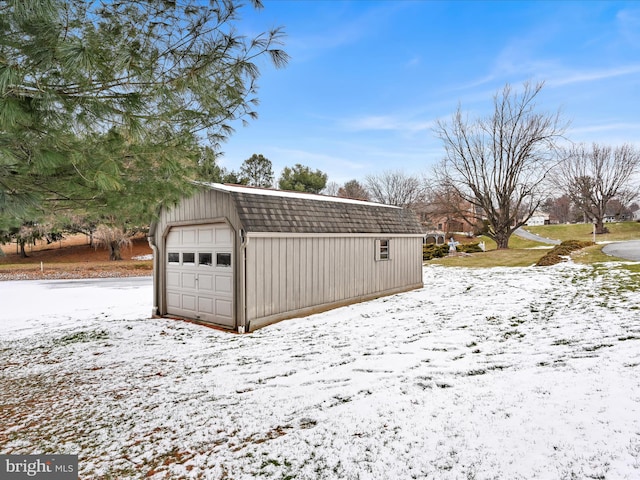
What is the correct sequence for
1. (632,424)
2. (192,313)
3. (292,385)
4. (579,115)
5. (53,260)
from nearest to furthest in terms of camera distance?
1. (632,424)
2. (292,385)
3. (192,313)
4. (579,115)
5. (53,260)

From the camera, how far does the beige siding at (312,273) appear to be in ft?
23.9

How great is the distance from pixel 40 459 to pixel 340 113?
18057 millimetres

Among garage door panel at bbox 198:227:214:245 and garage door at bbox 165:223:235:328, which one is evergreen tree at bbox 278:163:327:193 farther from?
garage door panel at bbox 198:227:214:245

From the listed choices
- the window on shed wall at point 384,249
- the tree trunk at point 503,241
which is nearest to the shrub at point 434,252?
the tree trunk at point 503,241

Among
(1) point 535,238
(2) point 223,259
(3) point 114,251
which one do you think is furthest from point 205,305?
(1) point 535,238

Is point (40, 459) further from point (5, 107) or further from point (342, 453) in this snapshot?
point (5, 107)

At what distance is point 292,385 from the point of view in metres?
3.96

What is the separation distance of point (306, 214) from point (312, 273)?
56.6 inches

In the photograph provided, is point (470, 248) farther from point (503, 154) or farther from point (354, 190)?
point (354, 190)

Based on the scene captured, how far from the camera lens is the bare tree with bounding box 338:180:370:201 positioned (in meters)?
42.8

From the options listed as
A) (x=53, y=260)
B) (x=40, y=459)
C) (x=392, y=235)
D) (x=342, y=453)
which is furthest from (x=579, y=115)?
(x=53, y=260)

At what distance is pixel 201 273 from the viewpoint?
805 cm

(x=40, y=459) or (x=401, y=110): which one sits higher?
(x=401, y=110)

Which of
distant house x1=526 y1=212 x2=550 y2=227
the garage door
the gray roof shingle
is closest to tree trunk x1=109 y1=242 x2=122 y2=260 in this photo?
the garage door
